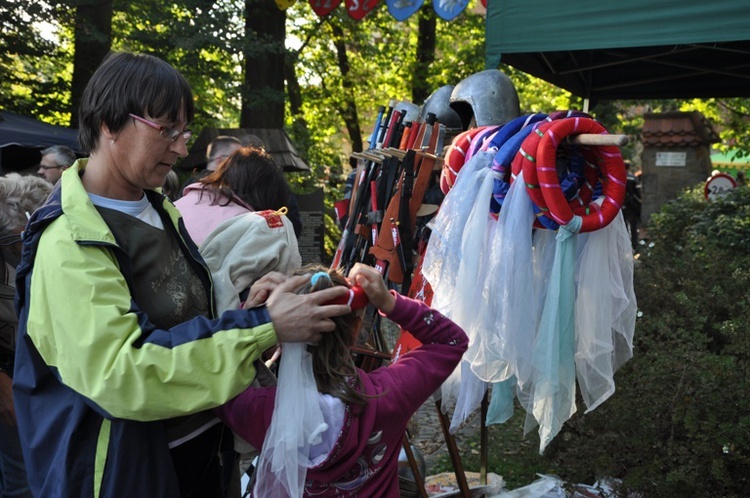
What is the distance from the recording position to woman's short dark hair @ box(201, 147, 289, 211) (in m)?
3.32

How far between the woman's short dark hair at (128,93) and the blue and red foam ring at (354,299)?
0.55m

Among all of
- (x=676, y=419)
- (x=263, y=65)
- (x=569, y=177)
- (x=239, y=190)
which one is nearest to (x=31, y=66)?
(x=263, y=65)

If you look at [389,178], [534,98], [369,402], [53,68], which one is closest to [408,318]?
[369,402]

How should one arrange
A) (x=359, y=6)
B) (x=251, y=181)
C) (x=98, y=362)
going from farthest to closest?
(x=359, y=6)
(x=251, y=181)
(x=98, y=362)

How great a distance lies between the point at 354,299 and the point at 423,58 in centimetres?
1501

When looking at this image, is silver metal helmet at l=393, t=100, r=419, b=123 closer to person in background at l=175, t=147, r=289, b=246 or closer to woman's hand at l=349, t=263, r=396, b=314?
person in background at l=175, t=147, r=289, b=246

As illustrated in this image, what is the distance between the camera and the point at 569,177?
3.15 m

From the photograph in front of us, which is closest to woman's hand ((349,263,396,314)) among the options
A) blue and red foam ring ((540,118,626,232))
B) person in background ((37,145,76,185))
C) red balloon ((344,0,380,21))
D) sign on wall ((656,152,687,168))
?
blue and red foam ring ((540,118,626,232))

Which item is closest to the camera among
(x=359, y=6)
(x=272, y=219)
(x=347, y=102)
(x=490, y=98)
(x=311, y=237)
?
(x=272, y=219)

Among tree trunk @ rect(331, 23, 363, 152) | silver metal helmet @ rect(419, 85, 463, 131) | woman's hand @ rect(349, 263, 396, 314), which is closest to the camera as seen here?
woman's hand @ rect(349, 263, 396, 314)

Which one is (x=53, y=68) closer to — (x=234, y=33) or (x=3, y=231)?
(x=234, y=33)

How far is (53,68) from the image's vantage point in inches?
400

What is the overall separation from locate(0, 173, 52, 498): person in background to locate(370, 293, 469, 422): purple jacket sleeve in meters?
1.55

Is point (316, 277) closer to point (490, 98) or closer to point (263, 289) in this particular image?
point (263, 289)
